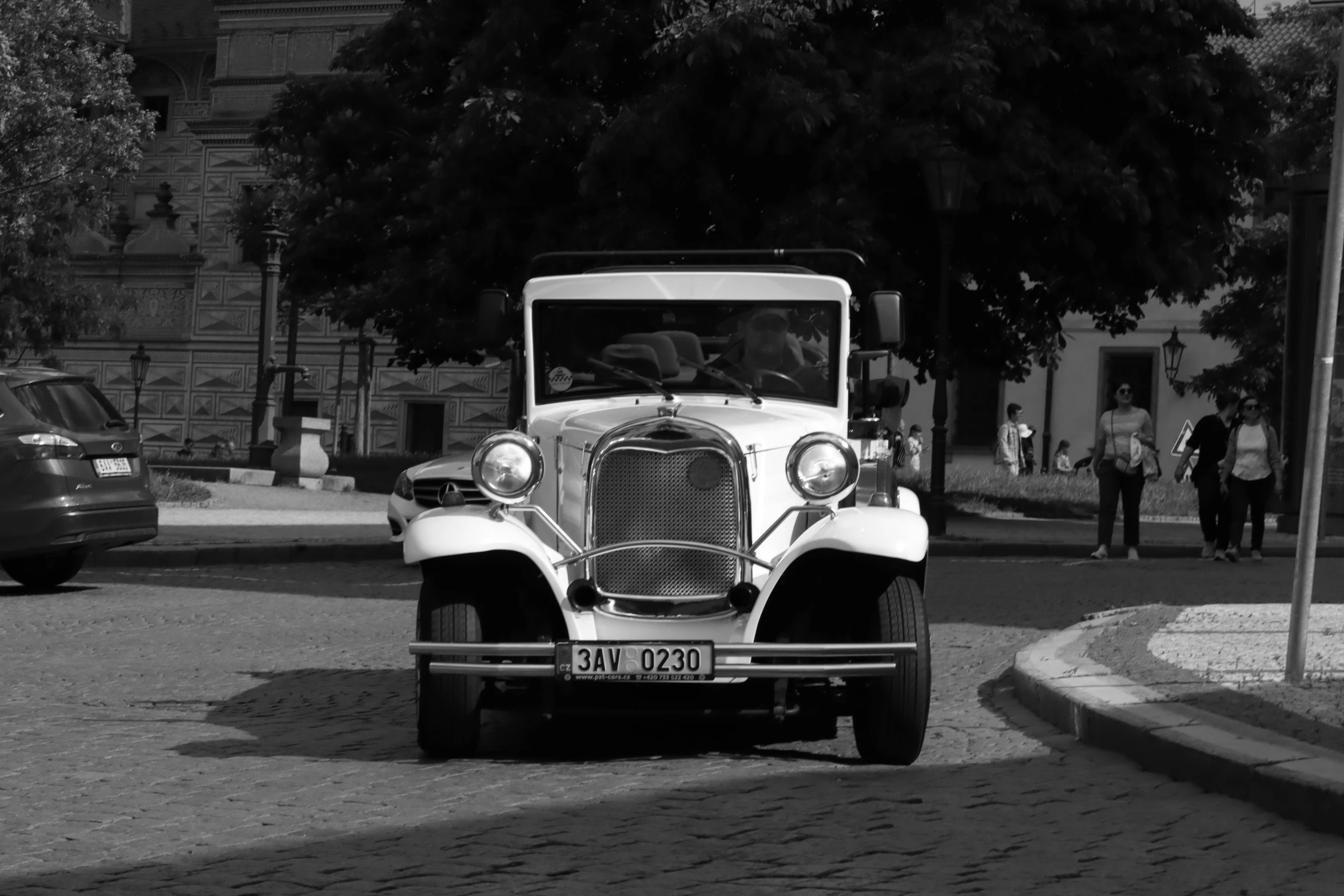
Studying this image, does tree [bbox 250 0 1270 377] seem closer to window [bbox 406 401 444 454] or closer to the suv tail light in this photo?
the suv tail light

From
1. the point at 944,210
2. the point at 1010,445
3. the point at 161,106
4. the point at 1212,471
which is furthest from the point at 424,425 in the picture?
the point at 1212,471

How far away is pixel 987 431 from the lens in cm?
5375

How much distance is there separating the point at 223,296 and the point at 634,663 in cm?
5633

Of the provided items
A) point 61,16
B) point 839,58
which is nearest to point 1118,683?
point 839,58

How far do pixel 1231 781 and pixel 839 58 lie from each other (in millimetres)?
20322

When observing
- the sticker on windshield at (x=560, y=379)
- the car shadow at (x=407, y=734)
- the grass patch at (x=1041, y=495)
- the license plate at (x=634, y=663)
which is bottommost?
the car shadow at (x=407, y=734)

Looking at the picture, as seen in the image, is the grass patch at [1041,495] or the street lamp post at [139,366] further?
the street lamp post at [139,366]

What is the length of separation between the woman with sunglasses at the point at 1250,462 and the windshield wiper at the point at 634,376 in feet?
43.4

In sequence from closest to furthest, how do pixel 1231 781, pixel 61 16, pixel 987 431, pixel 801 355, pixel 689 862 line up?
pixel 689 862
pixel 1231 781
pixel 801 355
pixel 61 16
pixel 987 431

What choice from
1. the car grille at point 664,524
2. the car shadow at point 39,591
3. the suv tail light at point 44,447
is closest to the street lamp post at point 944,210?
the car shadow at point 39,591

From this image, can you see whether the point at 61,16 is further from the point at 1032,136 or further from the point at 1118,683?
the point at 1118,683

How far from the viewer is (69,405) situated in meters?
16.6

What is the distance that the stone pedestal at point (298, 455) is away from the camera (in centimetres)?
3512

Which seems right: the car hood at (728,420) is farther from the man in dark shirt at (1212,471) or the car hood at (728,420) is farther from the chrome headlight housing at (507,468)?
the man in dark shirt at (1212,471)
